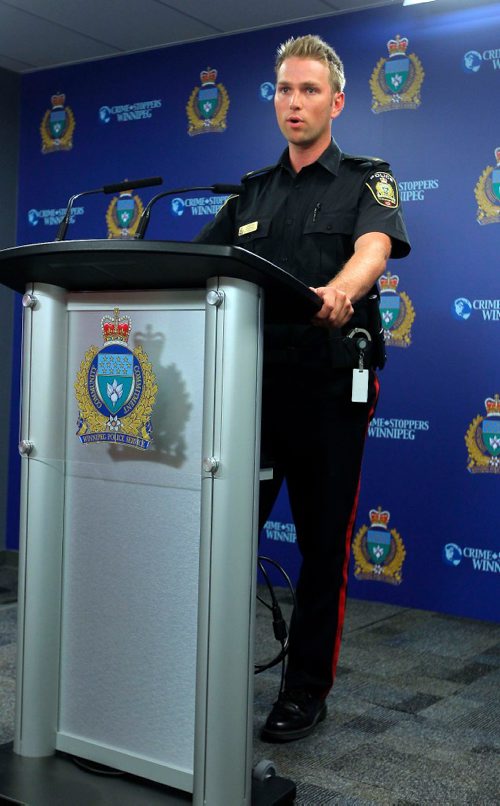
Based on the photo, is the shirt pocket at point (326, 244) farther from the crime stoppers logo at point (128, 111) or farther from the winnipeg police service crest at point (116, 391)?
the crime stoppers logo at point (128, 111)

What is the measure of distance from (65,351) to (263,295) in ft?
1.22

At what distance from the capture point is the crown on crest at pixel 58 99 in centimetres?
444

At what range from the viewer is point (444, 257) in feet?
11.3

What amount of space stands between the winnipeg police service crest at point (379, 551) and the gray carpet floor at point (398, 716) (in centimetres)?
21

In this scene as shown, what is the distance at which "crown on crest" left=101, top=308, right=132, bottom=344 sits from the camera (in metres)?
1.53

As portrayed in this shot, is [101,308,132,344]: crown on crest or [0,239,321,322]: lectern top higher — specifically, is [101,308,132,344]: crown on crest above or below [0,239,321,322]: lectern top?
below

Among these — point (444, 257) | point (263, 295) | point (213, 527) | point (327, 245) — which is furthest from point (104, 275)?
point (444, 257)

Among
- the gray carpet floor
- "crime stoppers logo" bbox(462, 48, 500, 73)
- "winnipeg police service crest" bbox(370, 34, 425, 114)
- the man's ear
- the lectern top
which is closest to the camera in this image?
the lectern top

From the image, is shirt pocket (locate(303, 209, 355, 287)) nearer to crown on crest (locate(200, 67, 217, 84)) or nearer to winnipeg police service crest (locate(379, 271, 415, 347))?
winnipeg police service crest (locate(379, 271, 415, 347))

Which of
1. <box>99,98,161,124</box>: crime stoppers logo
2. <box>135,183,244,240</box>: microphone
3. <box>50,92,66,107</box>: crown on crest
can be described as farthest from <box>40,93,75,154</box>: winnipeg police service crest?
<box>135,183,244,240</box>: microphone

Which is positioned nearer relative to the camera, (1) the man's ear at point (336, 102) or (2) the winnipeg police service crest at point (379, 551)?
(1) the man's ear at point (336, 102)

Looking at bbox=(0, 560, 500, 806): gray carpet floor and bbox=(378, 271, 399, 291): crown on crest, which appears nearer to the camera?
bbox=(0, 560, 500, 806): gray carpet floor


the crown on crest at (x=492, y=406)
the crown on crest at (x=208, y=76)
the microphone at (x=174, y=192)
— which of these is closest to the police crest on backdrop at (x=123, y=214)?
the crown on crest at (x=208, y=76)

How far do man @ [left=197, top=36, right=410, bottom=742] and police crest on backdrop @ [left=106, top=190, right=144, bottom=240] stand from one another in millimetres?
2127
